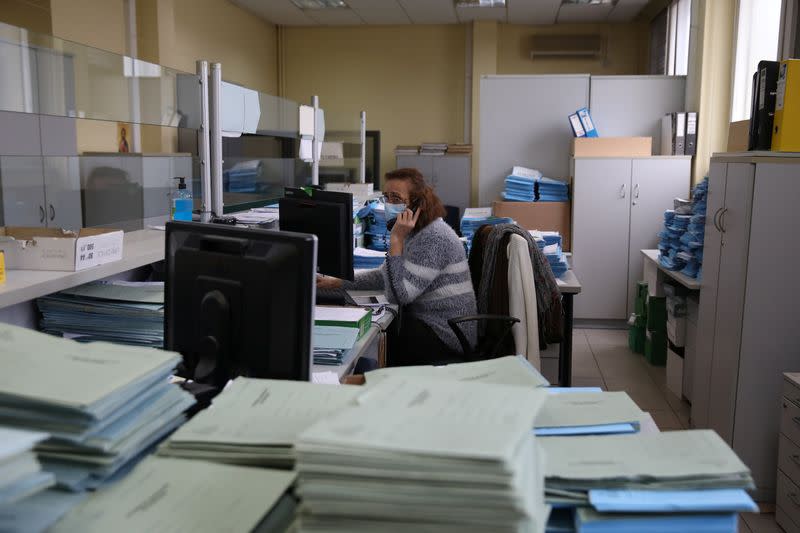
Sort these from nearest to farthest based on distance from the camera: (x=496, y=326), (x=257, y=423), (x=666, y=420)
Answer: (x=257, y=423), (x=496, y=326), (x=666, y=420)

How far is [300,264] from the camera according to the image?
57.7 inches

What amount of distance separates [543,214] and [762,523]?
369 centimetres

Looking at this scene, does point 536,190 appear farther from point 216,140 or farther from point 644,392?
point 216,140

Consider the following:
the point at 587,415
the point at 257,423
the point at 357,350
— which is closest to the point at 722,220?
the point at 357,350

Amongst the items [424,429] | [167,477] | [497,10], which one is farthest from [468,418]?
[497,10]

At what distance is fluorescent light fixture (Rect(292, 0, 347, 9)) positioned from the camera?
317 inches

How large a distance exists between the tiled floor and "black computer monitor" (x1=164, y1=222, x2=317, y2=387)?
278 centimetres

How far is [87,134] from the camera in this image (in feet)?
18.1

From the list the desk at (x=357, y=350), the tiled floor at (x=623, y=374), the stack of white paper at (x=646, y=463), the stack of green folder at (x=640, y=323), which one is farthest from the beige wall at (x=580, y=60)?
the stack of white paper at (x=646, y=463)

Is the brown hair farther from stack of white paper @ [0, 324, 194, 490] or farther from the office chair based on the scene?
stack of white paper @ [0, 324, 194, 490]

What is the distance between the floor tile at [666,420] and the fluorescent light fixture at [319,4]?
19.1ft

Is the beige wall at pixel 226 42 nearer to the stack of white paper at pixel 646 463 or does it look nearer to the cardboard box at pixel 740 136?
the cardboard box at pixel 740 136

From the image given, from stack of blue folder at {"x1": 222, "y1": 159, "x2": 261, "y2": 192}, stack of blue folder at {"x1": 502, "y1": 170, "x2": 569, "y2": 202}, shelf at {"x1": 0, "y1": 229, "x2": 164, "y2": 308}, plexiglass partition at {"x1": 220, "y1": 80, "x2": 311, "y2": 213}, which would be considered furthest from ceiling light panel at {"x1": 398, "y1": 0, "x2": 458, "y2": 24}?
shelf at {"x1": 0, "y1": 229, "x2": 164, "y2": 308}

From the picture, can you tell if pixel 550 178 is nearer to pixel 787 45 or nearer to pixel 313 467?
pixel 787 45
